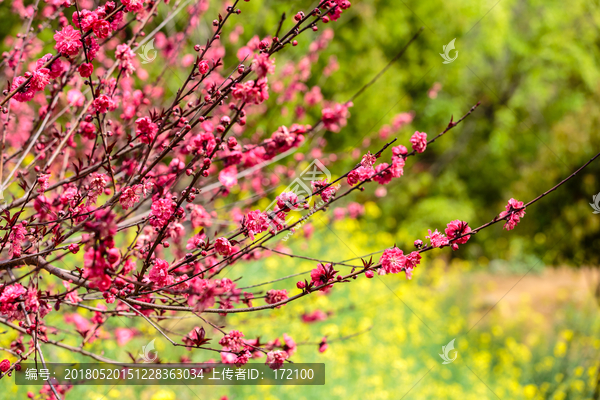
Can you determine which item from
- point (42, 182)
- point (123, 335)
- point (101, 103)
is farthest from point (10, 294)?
point (123, 335)

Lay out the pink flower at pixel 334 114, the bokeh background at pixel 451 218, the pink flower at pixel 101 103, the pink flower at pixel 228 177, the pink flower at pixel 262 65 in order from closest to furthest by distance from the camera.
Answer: the pink flower at pixel 262 65 → the pink flower at pixel 101 103 → the pink flower at pixel 228 177 → the pink flower at pixel 334 114 → the bokeh background at pixel 451 218

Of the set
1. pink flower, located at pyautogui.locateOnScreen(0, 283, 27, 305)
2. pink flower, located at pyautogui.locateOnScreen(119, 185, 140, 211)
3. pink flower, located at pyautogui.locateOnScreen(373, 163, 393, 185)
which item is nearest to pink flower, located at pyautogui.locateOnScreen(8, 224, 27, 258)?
pink flower, located at pyautogui.locateOnScreen(0, 283, 27, 305)

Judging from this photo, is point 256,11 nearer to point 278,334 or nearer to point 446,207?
point 278,334

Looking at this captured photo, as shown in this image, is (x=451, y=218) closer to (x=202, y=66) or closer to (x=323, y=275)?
(x=323, y=275)

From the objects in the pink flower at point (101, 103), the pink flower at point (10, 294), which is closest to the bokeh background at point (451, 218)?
the pink flower at point (101, 103)

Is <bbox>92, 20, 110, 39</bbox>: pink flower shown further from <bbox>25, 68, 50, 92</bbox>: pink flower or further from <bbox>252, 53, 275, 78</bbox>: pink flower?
<bbox>252, 53, 275, 78</bbox>: pink flower

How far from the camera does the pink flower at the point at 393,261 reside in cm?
142

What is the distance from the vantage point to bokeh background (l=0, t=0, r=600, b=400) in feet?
14.9

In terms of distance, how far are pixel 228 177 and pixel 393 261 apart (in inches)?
33.9

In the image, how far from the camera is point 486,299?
28.4ft

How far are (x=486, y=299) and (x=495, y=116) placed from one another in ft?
28.5

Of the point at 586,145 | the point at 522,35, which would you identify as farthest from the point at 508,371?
the point at 522,35

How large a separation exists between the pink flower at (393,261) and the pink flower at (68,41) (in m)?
1.30

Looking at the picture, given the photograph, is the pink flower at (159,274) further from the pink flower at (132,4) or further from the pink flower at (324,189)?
the pink flower at (132,4)
